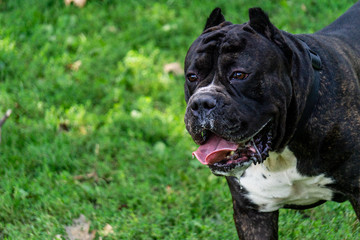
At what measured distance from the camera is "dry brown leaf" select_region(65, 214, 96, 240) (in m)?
4.35

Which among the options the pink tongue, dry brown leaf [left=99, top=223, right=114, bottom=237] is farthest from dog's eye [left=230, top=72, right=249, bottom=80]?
dry brown leaf [left=99, top=223, right=114, bottom=237]

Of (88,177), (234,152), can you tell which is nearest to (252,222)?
(234,152)

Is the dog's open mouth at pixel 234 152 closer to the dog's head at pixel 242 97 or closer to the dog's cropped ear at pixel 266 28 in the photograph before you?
the dog's head at pixel 242 97

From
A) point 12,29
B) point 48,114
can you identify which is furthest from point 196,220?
point 12,29

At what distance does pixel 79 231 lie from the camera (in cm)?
441

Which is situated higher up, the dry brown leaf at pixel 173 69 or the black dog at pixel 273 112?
the black dog at pixel 273 112

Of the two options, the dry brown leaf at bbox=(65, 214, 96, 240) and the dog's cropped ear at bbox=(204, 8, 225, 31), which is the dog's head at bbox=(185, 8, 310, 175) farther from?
the dry brown leaf at bbox=(65, 214, 96, 240)

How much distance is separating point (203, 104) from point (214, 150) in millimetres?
→ 293

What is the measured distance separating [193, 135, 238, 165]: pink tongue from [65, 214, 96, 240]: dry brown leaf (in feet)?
4.97

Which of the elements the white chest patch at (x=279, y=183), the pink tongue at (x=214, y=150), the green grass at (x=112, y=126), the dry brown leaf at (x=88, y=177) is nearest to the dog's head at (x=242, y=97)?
the pink tongue at (x=214, y=150)

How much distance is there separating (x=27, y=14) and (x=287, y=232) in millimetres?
4508

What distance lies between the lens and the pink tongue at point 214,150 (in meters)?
3.16

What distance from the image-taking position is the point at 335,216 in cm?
430

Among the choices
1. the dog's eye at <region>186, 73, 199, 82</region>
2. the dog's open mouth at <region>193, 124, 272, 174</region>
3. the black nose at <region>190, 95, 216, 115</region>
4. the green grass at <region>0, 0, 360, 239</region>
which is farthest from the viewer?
the green grass at <region>0, 0, 360, 239</region>
